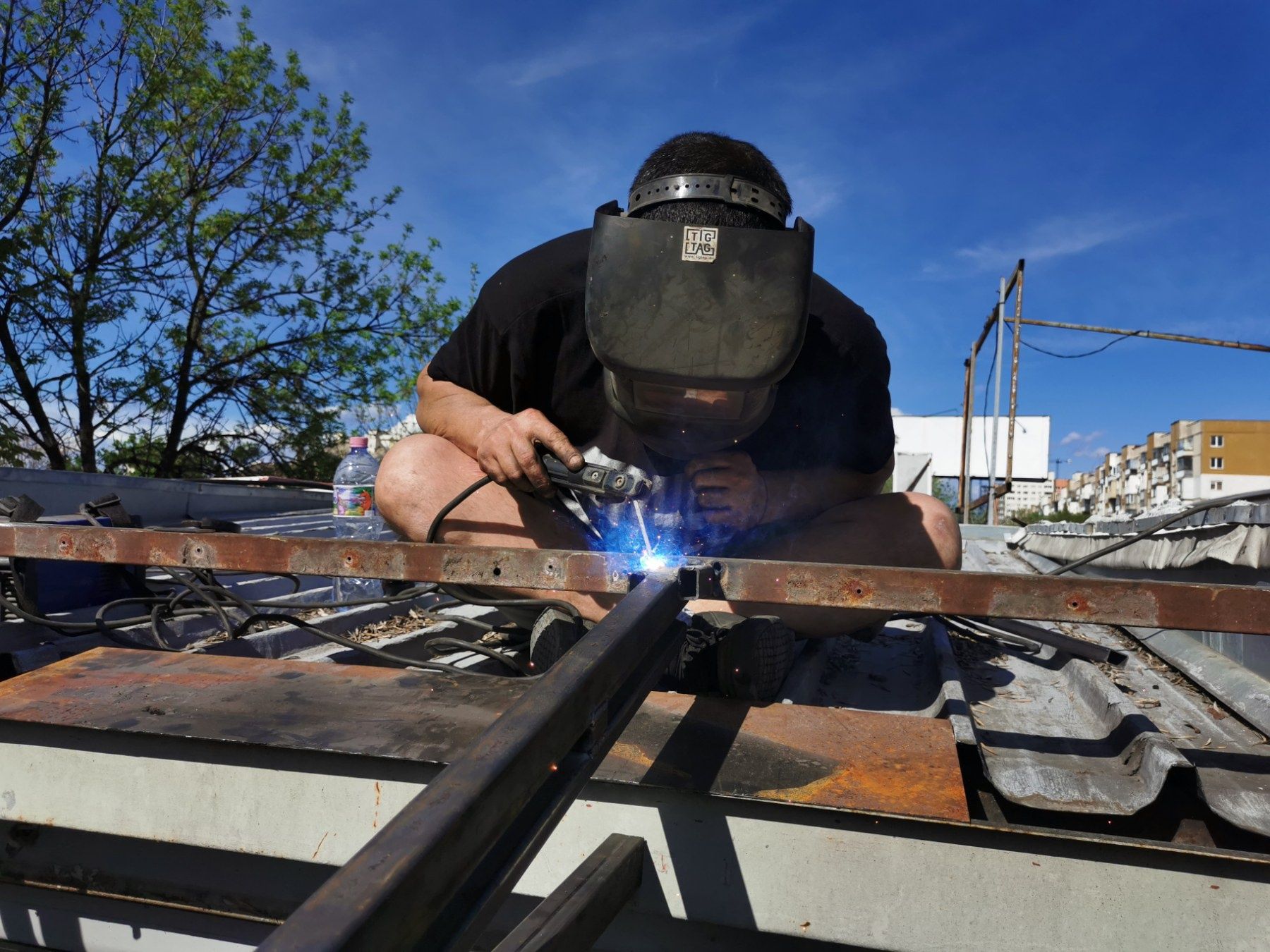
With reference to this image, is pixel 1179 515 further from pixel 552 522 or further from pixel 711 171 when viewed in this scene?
pixel 552 522

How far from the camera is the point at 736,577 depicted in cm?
129

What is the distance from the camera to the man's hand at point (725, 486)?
1973 millimetres

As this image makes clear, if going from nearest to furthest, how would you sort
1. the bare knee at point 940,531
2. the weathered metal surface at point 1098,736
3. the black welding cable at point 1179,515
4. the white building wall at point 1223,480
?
the weathered metal surface at point 1098,736, the black welding cable at point 1179,515, the bare knee at point 940,531, the white building wall at point 1223,480

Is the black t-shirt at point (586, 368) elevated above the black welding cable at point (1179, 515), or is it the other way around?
the black t-shirt at point (586, 368)

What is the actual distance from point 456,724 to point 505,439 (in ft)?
2.46

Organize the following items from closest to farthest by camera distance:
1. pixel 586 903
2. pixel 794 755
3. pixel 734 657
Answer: pixel 586 903
pixel 794 755
pixel 734 657

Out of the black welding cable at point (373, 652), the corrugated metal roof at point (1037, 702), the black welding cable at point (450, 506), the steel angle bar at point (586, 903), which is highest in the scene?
the black welding cable at point (450, 506)

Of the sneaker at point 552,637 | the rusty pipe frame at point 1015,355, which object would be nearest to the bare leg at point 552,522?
the sneaker at point 552,637

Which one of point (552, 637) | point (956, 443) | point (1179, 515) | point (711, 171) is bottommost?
point (552, 637)

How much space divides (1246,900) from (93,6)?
14.3 meters

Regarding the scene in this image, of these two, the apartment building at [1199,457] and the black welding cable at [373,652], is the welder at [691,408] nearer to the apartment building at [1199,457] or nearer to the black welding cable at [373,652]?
the black welding cable at [373,652]

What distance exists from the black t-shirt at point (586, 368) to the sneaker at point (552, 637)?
0.74 meters

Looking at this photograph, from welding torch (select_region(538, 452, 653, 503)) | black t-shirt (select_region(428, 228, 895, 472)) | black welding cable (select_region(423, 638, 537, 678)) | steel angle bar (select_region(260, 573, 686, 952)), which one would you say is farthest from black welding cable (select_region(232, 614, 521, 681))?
black t-shirt (select_region(428, 228, 895, 472))

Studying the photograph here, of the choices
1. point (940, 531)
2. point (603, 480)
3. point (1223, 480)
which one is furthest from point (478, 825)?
point (1223, 480)
